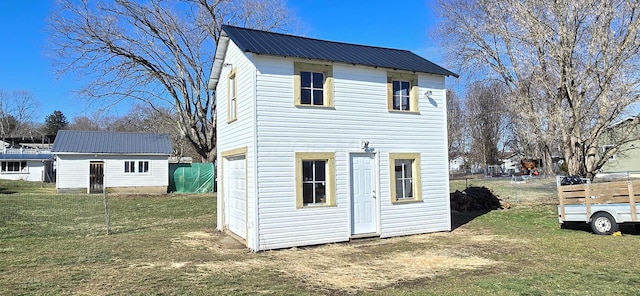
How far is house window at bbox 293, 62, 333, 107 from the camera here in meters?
9.66

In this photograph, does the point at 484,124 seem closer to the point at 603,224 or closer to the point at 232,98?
the point at 603,224

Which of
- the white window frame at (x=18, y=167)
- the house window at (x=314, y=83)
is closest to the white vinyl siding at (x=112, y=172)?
the white window frame at (x=18, y=167)

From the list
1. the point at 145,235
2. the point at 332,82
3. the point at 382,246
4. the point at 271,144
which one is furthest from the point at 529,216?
the point at 145,235

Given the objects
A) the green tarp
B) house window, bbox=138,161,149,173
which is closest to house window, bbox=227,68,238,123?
the green tarp

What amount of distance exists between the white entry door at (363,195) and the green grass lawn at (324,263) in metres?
0.44

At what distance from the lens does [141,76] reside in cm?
2636

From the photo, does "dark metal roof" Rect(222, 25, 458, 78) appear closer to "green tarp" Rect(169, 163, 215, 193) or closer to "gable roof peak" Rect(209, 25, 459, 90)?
"gable roof peak" Rect(209, 25, 459, 90)

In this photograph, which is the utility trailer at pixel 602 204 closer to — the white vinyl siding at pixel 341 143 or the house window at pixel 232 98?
the white vinyl siding at pixel 341 143

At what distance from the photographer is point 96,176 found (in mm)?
26250

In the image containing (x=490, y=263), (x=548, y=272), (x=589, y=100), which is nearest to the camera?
(x=548, y=272)

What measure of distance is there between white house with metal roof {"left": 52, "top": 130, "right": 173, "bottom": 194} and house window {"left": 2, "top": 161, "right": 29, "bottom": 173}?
1435cm

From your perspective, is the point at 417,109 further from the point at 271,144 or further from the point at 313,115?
the point at 271,144

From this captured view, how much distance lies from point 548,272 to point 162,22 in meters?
25.4

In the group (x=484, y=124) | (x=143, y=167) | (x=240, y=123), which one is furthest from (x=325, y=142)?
(x=484, y=124)
